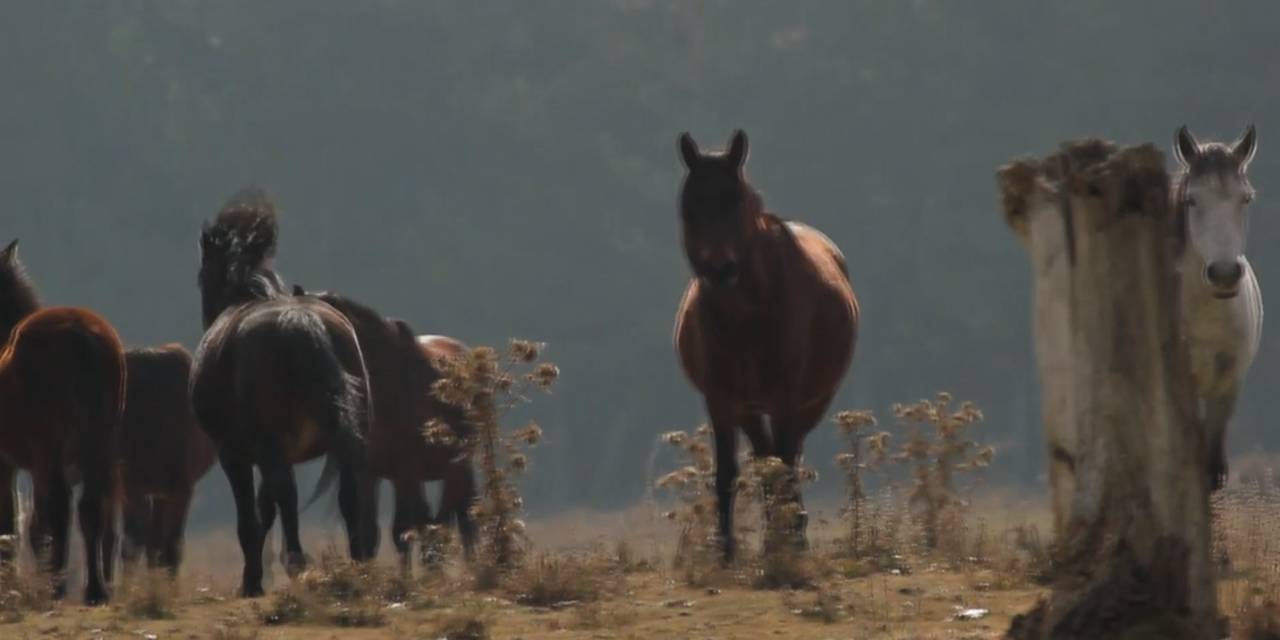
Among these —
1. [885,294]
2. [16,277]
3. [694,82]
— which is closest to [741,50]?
[694,82]

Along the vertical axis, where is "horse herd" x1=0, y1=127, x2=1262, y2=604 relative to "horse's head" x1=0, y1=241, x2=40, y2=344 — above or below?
below

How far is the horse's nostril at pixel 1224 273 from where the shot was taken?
36.0 feet

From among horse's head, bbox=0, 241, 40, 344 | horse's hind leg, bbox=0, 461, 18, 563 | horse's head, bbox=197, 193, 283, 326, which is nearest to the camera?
horse's hind leg, bbox=0, 461, 18, 563

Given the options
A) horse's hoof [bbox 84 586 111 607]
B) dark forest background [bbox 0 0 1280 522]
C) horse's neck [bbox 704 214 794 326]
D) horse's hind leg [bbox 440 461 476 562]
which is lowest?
horse's hoof [bbox 84 586 111 607]

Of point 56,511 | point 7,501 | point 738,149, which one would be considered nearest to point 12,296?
point 7,501

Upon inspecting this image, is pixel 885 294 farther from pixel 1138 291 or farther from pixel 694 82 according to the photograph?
pixel 1138 291

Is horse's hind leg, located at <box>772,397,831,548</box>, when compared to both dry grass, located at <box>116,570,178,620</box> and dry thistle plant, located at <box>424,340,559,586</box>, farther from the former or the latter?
dry grass, located at <box>116,570,178,620</box>

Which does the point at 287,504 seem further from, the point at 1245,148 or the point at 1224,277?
the point at 1245,148

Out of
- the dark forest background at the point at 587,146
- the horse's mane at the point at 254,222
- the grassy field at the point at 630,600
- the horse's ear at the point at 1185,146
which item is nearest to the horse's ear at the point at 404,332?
the horse's mane at the point at 254,222

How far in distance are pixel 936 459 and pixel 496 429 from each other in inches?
130

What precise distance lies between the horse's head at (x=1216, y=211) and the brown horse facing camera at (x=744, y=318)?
251 centimetres

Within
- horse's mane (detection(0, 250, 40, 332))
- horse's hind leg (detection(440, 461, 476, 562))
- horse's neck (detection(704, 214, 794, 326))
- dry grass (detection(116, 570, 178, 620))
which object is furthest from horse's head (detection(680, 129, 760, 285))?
horse's hind leg (detection(440, 461, 476, 562))

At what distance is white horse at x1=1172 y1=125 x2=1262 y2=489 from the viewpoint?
11211 mm

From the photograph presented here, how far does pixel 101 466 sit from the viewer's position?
1267cm
